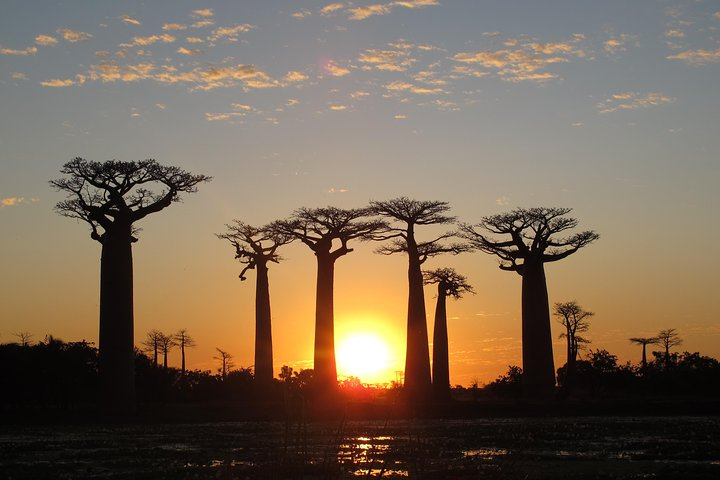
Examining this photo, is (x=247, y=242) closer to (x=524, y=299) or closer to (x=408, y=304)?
(x=408, y=304)

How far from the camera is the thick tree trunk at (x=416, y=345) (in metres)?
46.1

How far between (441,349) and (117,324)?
20.0 metres

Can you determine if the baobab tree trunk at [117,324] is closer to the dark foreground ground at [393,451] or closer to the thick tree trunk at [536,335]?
the dark foreground ground at [393,451]

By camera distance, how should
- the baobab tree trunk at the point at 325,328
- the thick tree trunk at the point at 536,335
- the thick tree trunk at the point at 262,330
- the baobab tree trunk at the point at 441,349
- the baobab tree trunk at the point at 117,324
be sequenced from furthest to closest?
1. the thick tree trunk at the point at 262,330
2. the baobab tree trunk at the point at 441,349
3. the baobab tree trunk at the point at 325,328
4. the thick tree trunk at the point at 536,335
5. the baobab tree trunk at the point at 117,324

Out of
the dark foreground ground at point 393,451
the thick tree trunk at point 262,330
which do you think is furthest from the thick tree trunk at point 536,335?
the dark foreground ground at point 393,451

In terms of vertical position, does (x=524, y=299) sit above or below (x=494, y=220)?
below

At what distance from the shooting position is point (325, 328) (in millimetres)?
47656

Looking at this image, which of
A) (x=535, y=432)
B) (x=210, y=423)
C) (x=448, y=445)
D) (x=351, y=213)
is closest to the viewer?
(x=448, y=445)

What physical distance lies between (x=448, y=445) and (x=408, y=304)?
28475mm

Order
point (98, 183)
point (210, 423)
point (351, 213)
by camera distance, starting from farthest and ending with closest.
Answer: point (351, 213) → point (98, 183) → point (210, 423)

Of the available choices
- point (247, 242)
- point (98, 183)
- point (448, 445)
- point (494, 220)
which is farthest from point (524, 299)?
point (448, 445)

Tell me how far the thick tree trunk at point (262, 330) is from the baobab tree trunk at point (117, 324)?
17.1 metres

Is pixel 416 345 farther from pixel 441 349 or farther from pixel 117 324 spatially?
pixel 117 324

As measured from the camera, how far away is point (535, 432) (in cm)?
2366
